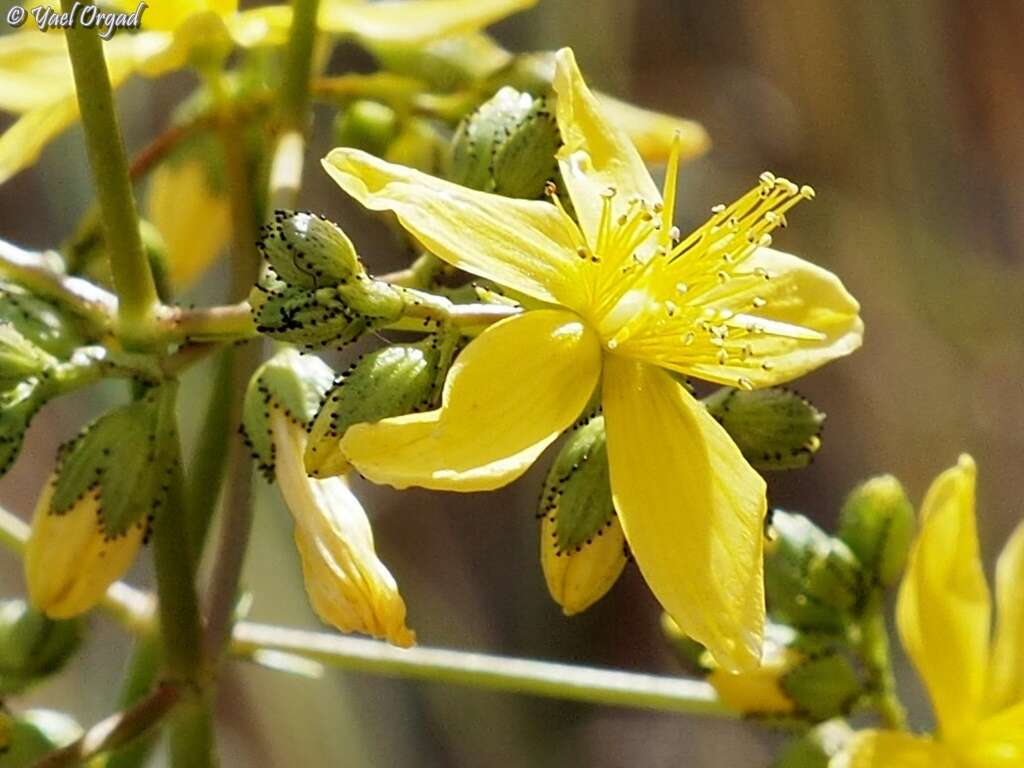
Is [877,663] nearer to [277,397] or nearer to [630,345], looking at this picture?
[630,345]

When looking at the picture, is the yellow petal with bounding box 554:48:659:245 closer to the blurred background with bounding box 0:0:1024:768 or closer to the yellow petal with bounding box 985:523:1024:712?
the yellow petal with bounding box 985:523:1024:712

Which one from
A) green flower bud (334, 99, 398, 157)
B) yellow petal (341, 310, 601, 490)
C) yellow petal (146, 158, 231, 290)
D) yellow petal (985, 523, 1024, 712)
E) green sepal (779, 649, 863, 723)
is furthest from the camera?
yellow petal (146, 158, 231, 290)

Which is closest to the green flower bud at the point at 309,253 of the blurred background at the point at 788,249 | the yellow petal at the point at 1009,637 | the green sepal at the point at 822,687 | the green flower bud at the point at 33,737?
the green flower bud at the point at 33,737

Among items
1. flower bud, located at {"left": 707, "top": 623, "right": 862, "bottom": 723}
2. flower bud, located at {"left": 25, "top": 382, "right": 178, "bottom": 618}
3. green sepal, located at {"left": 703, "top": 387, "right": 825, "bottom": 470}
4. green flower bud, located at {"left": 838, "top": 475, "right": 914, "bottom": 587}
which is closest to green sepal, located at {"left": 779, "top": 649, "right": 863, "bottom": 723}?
flower bud, located at {"left": 707, "top": 623, "right": 862, "bottom": 723}

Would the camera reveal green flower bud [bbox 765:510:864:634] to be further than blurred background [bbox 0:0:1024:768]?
No

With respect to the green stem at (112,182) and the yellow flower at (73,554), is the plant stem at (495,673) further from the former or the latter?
the green stem at (112,182)

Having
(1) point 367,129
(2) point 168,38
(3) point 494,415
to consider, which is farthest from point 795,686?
(2) point 168,38

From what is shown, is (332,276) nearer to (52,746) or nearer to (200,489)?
(200,489)
